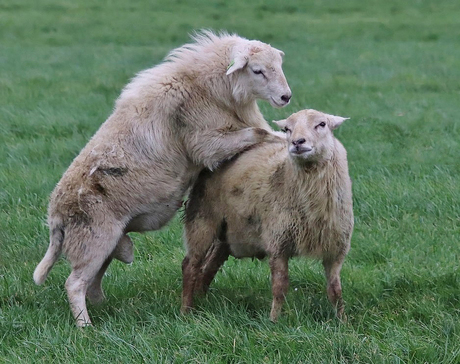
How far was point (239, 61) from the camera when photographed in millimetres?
6227

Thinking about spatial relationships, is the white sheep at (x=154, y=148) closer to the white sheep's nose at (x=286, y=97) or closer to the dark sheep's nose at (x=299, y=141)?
the white sheep's nose at (x=286, y=97)

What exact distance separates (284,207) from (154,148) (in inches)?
42.1

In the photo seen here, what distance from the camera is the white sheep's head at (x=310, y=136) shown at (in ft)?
17.0

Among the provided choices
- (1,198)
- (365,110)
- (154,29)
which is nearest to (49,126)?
(1,198)

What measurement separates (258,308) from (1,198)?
3.21m

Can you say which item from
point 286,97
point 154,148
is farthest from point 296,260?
point 154,148

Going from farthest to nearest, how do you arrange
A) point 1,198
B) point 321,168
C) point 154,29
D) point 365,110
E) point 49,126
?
point 154,29 → point 365,110 → point 49,126 → point 1,198 → point 321,168

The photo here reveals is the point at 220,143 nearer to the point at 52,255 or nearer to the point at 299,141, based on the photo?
the point at 299,141

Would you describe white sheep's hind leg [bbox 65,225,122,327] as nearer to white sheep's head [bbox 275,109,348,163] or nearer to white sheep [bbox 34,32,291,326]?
white sheep [bbox 34,32,291,326]

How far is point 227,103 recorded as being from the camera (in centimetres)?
636

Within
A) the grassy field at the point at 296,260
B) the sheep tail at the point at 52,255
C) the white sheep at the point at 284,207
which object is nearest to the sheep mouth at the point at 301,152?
the white sheep at the point at 284,207

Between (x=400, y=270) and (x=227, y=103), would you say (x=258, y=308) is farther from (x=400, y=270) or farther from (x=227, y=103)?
(x=227, y=103)

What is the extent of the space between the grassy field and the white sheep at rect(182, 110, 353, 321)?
292 mm

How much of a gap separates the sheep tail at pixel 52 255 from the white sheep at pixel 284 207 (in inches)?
34.5
